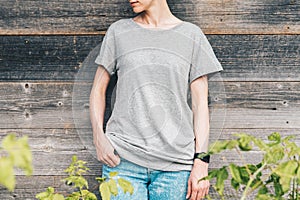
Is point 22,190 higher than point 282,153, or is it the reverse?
point 282,153

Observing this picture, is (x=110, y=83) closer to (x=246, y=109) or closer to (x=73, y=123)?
(x=73, y=123)

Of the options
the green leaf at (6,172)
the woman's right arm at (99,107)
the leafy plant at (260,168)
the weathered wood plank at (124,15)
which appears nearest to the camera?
the green leaf at (6,172)

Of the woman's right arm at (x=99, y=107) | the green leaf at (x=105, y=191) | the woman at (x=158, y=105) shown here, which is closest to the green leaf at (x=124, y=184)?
the green leaf at (x=105, y=191)

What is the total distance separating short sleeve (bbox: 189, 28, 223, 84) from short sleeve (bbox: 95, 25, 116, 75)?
0.28m

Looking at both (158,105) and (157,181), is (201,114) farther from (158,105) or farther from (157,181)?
(157,181)

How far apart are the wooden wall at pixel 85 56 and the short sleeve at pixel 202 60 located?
0.46 ft

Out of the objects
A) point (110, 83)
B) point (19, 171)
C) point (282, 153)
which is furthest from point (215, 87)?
point (282, 153)

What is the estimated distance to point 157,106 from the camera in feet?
6.26

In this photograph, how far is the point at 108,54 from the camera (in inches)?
77.7

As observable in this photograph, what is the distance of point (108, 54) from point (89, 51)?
18 cm

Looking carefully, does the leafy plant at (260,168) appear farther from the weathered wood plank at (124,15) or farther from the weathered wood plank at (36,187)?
the weathered wood plank at (36,187)

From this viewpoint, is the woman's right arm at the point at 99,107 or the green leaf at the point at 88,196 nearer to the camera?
the green leaf at the point at 88,196

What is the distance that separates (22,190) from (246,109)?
937 millimetres

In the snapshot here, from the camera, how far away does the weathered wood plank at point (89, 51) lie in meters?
2.13
